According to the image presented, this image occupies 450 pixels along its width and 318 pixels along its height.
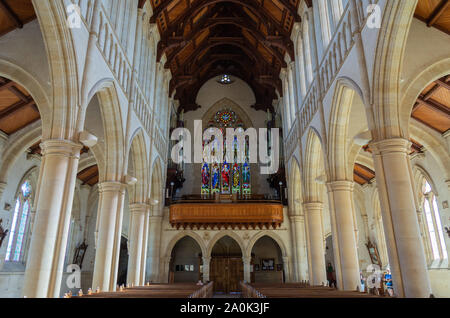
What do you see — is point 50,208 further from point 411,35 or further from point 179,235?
point 179,235

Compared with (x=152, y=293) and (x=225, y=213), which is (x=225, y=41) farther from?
(x=152, y=293)

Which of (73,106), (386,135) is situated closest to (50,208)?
(73,106)

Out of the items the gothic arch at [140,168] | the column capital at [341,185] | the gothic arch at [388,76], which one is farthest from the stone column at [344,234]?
the gothic arch at [140,168]

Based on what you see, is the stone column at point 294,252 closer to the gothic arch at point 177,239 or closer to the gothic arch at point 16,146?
the gothic arch at point 177,239

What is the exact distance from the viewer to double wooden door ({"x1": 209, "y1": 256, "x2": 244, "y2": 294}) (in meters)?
18.6

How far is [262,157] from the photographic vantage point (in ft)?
69.5

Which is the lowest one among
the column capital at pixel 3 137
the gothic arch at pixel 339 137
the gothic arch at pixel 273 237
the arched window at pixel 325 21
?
the gothic arch at pixel 273 237

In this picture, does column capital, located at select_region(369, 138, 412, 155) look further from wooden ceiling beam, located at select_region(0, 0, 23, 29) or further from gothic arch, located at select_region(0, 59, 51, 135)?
wooden ceiling beam, located at select_region(0, 0, 23, 29)

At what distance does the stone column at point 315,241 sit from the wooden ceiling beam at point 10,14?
39.3ft

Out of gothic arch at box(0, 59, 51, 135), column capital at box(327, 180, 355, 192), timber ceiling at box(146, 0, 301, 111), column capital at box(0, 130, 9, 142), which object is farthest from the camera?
timber ceiling at box(146, 0, 301, 111)

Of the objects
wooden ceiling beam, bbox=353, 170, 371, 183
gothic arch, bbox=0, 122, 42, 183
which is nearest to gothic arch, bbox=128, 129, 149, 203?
gothic arch, bbox=0, 122, 42, 183

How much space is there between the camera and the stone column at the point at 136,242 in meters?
13.3

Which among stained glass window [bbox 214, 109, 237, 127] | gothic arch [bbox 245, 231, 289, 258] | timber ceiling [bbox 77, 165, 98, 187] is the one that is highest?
stained glass window [bbox 214, 109, 237, 127]

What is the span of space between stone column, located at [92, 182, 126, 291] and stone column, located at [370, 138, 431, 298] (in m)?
7.60
